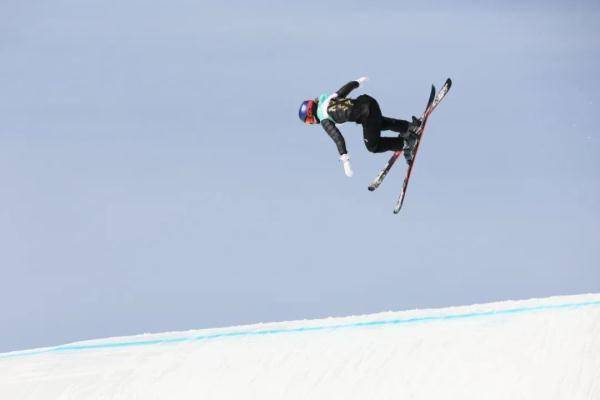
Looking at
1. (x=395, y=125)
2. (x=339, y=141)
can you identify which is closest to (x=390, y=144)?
(x=395, y=125)

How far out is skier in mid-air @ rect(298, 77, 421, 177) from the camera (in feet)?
30.3

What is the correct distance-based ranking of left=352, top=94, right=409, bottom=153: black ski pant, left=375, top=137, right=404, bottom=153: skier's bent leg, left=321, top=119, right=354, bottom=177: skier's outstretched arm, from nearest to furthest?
left=321, top=119, right=354, bottom=177: skier's outstretched arm → left=352, top=94, right=409, bottom=153: black ski pant → left=375, top=137, right=404, bottom=153: skier's bent leg

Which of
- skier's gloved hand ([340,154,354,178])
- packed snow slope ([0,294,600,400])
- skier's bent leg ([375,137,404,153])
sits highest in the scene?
skier's bent leg ([375,137,404,153])

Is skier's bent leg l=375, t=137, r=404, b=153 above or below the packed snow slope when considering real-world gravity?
above

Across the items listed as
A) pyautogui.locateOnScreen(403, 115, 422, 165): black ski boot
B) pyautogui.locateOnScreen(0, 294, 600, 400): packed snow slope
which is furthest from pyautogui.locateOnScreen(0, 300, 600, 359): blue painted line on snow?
pyautogui.locateOnScreen(403, 115, 422, 165): black ski boot

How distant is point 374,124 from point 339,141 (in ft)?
1.71

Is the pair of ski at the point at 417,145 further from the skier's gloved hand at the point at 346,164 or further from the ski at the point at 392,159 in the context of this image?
the skier's gloved hand at the point at 346,164

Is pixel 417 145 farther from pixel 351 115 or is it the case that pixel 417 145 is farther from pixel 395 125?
pixel 351 115

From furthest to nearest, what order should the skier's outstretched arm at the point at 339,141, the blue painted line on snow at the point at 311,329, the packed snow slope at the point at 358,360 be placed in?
1. the blue painted line on snow at the point at 311,329
2. the skier's outstretched arm at the point at 339,141
3. the packed snow slope at the point at 358,360

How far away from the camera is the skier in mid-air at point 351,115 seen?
924cm

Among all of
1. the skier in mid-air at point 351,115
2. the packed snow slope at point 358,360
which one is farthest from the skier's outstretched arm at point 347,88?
the packed snow slope at point 358,360

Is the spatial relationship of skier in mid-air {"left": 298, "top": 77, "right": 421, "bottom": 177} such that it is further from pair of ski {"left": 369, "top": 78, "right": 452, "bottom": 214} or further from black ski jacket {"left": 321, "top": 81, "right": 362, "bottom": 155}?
pair of ski {"left": 369, "top": 78, "right": 452, "bottom": 214}

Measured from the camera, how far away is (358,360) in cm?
941

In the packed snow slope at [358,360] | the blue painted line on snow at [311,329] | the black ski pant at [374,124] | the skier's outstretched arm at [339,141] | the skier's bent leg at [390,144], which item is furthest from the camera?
the blue painted line on snow at [311,329]
